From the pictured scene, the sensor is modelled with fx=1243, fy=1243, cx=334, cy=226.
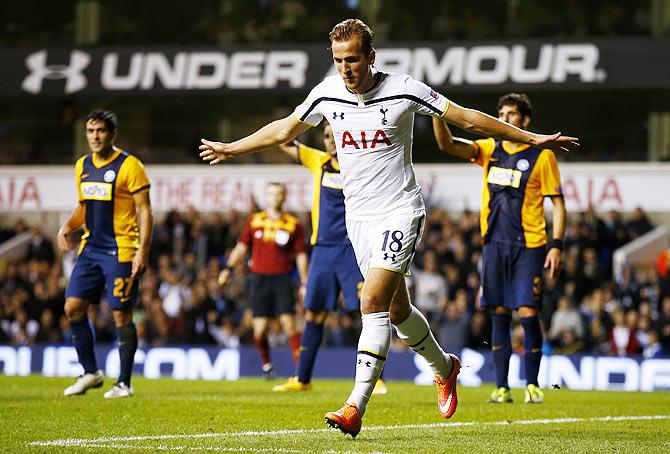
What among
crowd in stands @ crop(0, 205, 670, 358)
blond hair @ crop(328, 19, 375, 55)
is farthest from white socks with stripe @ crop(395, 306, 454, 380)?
crowd in stands @ crop(0, 205, 670, 358)

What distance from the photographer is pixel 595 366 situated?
52.4 ft

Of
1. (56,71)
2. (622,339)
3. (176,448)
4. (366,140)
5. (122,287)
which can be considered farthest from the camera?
(56,71)

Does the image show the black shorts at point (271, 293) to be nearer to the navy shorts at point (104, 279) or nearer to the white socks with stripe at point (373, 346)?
the navy shorts at point (104, 279)

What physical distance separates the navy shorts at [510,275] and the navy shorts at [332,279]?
5.69 feet

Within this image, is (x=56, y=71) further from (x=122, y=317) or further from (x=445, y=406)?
(x=445, y=406)

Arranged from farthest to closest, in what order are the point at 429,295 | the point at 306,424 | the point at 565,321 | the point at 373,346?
the point at 429,295, the point at 565,321, the point at 306,424, the point at 373,346

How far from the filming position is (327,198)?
12.1m

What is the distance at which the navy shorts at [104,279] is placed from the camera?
34.7 feet

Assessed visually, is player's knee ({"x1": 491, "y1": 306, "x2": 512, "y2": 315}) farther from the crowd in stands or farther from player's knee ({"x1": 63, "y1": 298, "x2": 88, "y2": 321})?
the crowd in stands

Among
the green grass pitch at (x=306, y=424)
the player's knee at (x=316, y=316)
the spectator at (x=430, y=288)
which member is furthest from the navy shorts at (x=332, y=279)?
the spectator at (x=430, y=288)

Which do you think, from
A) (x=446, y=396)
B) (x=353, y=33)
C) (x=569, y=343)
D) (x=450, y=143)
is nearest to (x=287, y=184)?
(x=569, y=343)

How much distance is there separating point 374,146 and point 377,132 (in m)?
0.09

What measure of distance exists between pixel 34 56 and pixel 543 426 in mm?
20668

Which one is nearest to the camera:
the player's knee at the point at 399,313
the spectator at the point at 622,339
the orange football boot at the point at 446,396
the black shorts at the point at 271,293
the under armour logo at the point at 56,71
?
the player's knee at the point at 399,313
